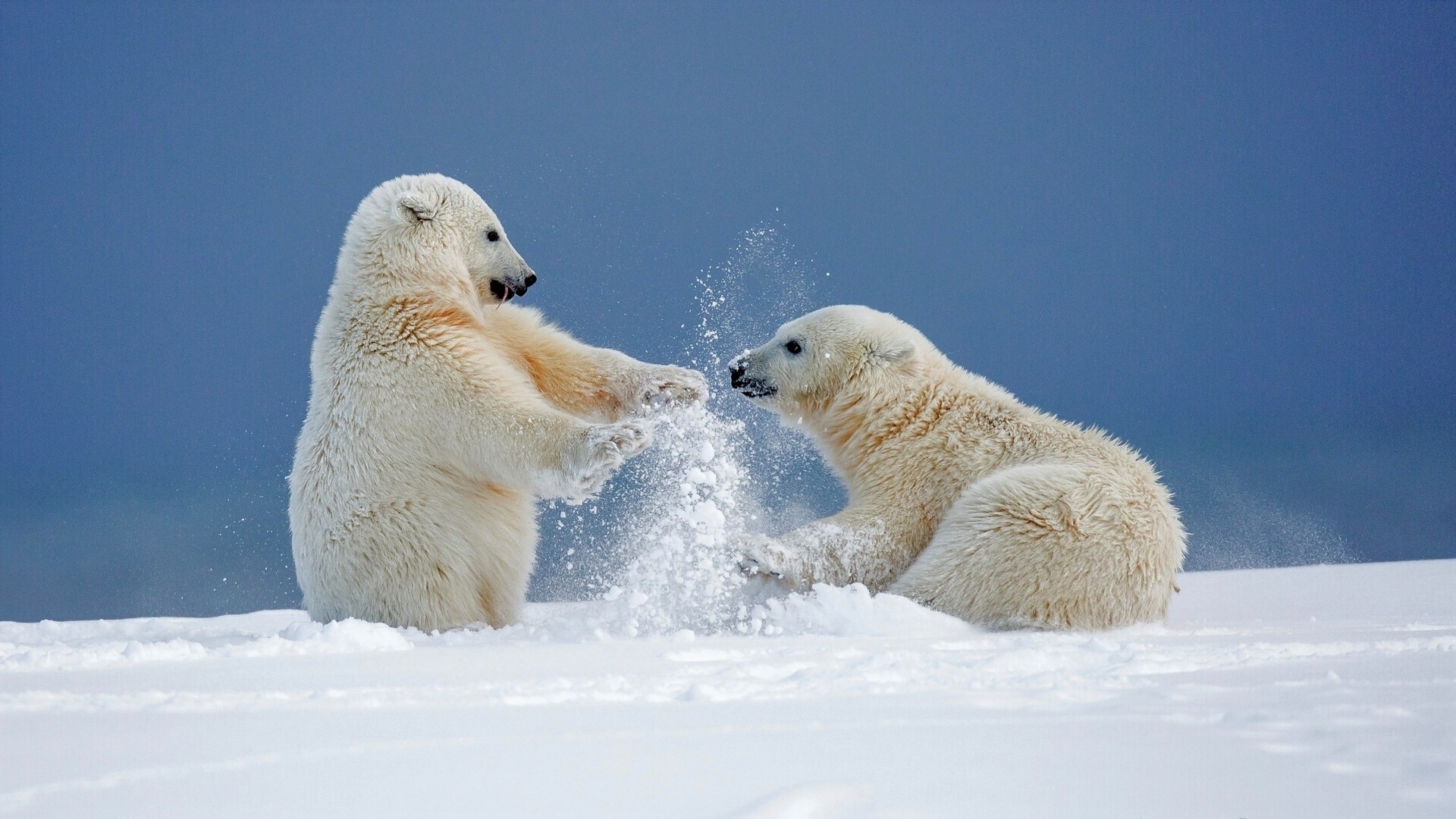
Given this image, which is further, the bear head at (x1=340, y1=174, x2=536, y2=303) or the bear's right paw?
the bear head at (x1=340, y1=174, x2=536, y2=303)

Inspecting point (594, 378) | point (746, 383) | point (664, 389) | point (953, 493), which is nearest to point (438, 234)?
point (594, 378)

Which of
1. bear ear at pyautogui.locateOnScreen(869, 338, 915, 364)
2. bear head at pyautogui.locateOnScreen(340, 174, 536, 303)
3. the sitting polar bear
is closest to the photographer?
the sitting polar bear

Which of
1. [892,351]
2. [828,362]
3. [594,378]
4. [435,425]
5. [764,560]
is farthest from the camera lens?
[828,362]

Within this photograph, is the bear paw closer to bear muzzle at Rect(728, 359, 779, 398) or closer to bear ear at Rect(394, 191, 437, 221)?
bear muzzle at Rect(728, 359, 779, 398)

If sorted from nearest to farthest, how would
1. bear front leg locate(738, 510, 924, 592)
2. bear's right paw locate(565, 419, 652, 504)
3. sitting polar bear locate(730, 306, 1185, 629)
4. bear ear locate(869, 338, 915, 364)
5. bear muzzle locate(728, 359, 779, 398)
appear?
bear's right paw locate(565, 419, 652, 504)
sitting polar bear locate(730, 306, 1185, 629)
bear front leg locate(738, 510, 924, 592)
bear ear locate(869, 338, 915, 364)
bear muzzle locate(728, 359, 779, 398)

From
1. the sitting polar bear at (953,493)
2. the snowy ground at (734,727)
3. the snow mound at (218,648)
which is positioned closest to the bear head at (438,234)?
the sitting polar bear at (953,493)

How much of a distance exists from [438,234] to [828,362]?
80.8 inches

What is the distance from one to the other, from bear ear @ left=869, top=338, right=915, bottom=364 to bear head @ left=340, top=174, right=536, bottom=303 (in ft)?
5.69

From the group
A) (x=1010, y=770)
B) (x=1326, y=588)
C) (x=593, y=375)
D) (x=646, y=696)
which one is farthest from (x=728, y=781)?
(x=1326, y=588)

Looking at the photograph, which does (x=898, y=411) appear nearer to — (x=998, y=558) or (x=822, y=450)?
(x=822, y=450)

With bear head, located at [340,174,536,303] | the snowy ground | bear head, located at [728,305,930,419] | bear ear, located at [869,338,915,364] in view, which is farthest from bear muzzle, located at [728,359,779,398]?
the snowy ground

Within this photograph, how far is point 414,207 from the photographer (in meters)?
4.94

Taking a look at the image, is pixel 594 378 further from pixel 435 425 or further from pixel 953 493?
pixel 953 493

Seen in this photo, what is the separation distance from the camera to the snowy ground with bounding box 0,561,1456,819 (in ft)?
6.91
